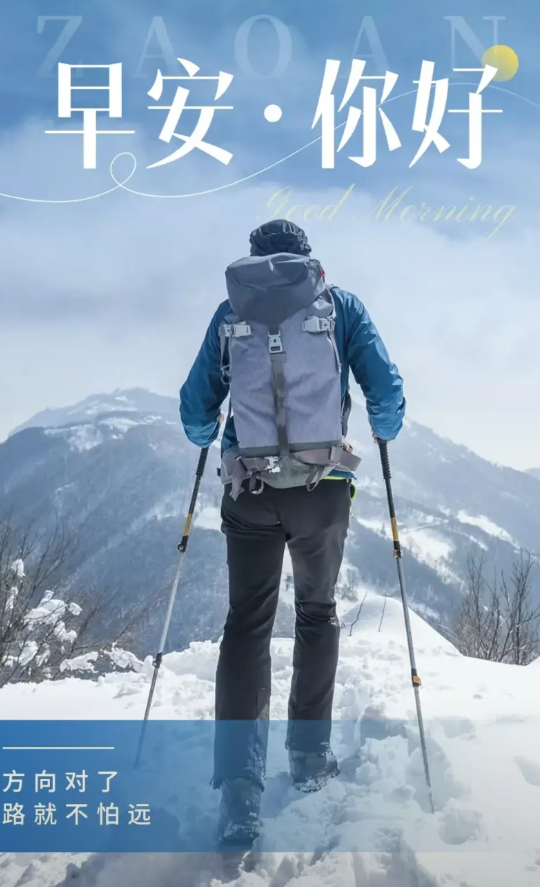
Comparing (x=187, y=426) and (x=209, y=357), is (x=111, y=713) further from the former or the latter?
(x=209, y=357)

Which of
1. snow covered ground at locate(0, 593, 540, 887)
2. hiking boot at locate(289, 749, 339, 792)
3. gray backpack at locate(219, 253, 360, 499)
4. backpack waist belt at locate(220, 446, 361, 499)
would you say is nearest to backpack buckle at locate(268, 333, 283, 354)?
gray backpack at locate(219, 253, 360, 499)

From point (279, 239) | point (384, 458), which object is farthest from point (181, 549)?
point (279, 239)

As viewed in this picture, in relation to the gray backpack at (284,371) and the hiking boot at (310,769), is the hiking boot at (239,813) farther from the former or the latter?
the gray backpack at (284,371)

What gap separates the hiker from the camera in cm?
331

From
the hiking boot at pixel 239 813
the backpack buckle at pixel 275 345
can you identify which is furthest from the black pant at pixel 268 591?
the backpack buckle at pixel 275 345

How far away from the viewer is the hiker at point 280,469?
10.9 ft

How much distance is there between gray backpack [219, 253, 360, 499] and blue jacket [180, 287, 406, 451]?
195 millimetres

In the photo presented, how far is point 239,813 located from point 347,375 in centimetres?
226

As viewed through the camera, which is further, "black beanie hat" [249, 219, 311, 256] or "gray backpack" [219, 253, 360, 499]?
"black beanie hat" [249, 219, 311, 256]

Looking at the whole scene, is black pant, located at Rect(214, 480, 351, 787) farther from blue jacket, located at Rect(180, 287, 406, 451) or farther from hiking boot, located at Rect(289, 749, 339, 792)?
blue jacket, located at Rect(180, 287, 406, 451)

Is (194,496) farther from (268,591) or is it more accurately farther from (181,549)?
(268,591)

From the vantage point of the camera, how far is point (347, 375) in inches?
143

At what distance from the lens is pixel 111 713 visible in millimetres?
5121

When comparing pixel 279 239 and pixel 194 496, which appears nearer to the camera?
pixel 279 239
